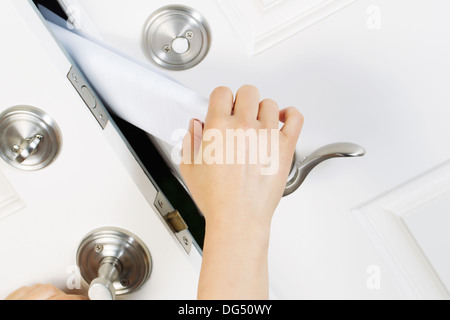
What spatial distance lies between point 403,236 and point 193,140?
0.31 meters

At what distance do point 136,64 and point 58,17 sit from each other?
0.42 feet

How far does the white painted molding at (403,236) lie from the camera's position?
541 millimetres

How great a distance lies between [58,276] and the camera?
52cm

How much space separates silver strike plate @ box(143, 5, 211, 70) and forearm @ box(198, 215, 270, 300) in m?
0.22

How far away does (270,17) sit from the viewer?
52 cm

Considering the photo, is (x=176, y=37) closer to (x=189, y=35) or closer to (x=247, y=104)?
(x=189, y=35)

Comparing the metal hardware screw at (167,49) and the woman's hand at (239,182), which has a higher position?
the metal hardware screw at (167,49)

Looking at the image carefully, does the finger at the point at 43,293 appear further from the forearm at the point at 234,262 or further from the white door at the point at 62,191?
the forearm at the point at 234,262

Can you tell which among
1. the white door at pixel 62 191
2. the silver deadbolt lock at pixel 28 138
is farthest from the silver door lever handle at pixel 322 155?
the silver deadbolt lock at pixel 28 138

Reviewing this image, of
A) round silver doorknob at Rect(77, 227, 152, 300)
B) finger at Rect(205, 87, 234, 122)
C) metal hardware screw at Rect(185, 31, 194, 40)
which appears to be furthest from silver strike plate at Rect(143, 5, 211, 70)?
round silver doorknob at Rect(77, 227, 152, 300)

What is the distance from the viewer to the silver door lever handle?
47cm

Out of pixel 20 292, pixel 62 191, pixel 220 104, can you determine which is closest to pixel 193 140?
pixel 220 104

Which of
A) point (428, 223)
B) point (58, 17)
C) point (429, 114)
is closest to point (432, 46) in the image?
point (429, 114)

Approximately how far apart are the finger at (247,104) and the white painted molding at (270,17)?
101mm
